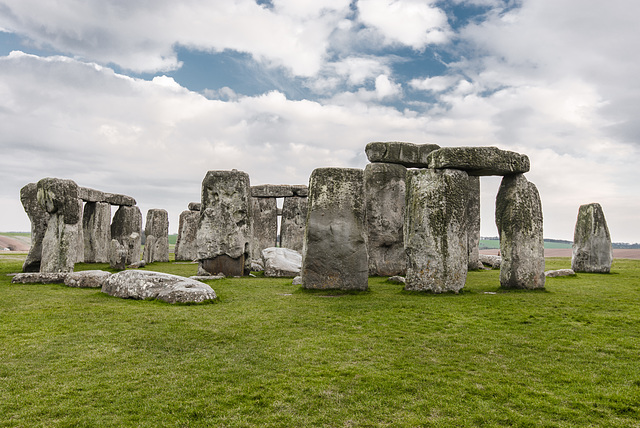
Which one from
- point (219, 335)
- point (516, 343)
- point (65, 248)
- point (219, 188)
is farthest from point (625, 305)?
point (65, 248)

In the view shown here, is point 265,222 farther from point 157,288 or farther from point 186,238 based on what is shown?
point 157,288

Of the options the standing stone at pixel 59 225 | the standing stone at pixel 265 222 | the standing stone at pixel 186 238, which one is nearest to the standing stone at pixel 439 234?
the standing stone at pixel 59 225

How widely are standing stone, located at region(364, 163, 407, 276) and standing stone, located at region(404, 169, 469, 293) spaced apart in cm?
440

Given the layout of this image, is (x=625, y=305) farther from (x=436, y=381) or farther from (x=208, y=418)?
(x=208, y=418)

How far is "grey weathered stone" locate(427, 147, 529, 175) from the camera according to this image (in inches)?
382

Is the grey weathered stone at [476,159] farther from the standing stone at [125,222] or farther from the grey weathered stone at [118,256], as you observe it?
the standing stone at [125,222]

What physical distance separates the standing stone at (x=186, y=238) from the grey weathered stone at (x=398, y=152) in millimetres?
12602

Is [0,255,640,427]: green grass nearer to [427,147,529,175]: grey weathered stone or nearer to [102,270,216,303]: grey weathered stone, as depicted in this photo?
[102,270,216,303]: grey weathered stone

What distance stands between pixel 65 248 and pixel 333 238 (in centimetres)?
740

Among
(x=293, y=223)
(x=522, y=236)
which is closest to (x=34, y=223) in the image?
(x=293, y=223)

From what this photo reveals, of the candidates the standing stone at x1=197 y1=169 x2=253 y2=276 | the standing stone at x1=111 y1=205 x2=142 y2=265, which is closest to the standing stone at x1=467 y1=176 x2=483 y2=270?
the standing stone at x1=197 y1=169 x2=253 y2=276

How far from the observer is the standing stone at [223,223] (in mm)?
13844

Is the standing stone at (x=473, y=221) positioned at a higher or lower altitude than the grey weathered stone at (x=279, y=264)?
higher

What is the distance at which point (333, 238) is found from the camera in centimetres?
999
